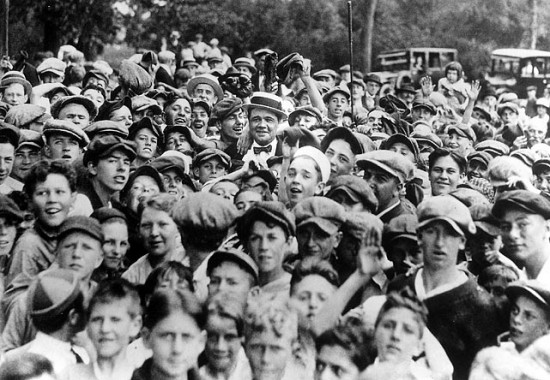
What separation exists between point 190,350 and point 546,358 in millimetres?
1527

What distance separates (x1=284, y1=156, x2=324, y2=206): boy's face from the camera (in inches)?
166

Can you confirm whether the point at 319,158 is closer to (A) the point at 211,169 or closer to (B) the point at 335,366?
(A) the point at 211,169

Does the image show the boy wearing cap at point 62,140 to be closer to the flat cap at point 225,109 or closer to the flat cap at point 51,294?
the flat cap at point 225,109

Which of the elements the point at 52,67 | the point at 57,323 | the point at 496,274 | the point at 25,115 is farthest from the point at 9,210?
the point at 52,67

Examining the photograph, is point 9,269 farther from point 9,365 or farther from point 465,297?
point 465,297

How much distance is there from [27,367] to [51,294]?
0.32m

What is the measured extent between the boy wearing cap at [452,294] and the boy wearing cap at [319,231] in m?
0.35

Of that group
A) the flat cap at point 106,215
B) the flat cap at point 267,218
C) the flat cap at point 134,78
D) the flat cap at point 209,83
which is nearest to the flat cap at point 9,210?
the flat cap at point 106,215

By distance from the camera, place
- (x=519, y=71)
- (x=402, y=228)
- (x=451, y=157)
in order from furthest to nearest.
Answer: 1. (x=519, y=71)
2. (x=451, y=157)
3. (x=402, y=228)

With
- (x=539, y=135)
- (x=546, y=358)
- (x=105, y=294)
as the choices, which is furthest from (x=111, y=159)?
(x=539, y=135)

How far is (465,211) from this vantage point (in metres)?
3.60

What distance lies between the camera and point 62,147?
5.12 meters

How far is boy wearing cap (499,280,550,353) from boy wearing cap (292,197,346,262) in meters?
0.82

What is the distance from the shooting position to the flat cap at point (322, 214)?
145 inches
